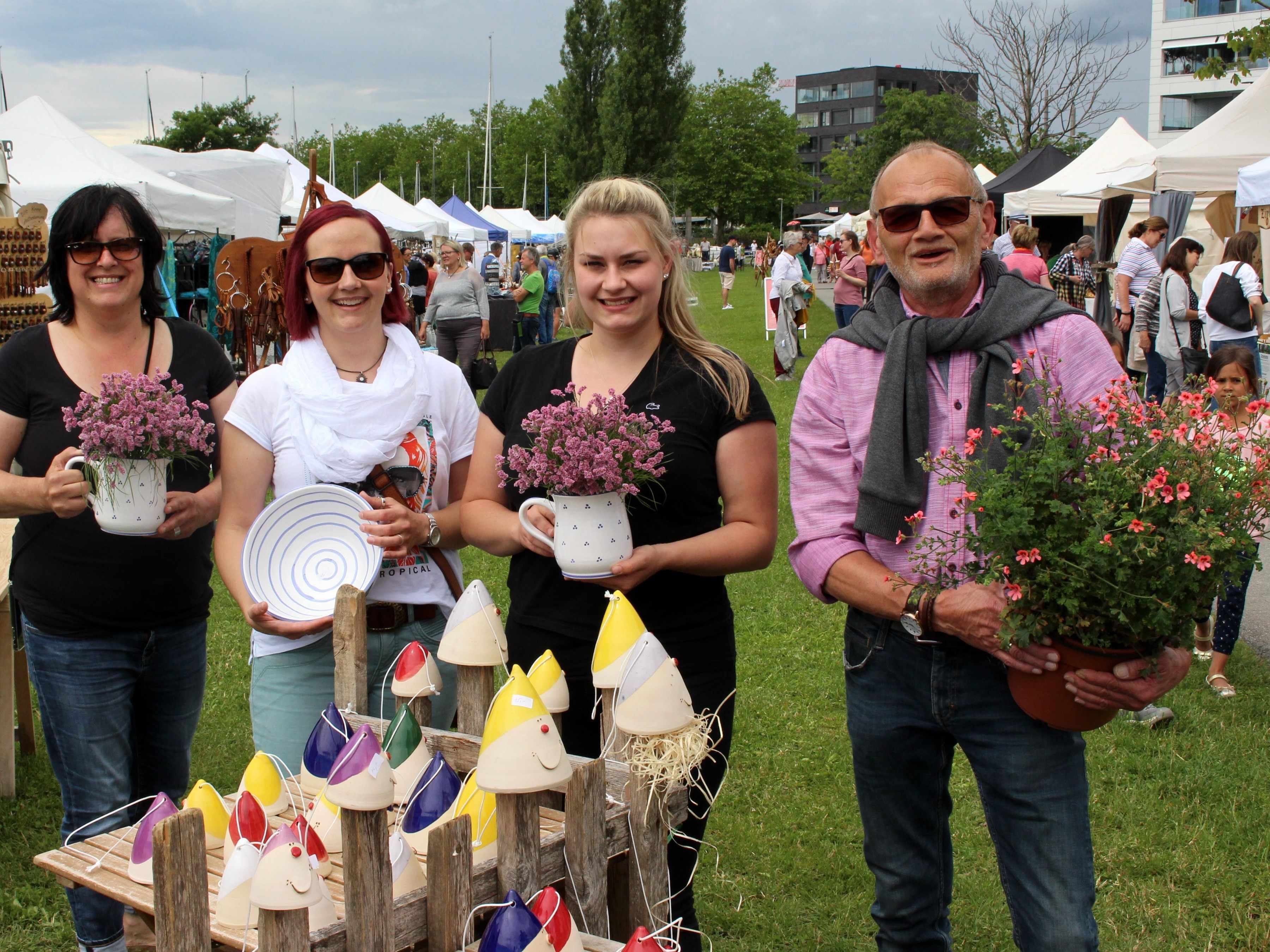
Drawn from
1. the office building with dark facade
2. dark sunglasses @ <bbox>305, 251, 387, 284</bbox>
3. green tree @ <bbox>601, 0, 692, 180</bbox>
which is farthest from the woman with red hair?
the office building with dark facade

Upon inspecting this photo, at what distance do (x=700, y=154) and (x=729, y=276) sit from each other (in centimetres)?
5258

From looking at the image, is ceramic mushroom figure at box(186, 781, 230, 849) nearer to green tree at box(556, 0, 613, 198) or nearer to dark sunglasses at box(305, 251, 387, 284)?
dark sunglasses at box(305, 251, 387, 284)

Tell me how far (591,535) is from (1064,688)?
94 cm

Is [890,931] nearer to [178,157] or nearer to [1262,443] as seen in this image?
[1262,443]

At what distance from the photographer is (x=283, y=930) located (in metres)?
1.60

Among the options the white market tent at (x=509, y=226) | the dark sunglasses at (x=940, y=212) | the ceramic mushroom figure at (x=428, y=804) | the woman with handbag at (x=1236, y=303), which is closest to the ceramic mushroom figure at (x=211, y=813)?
the ceramic mushroom figure at (x=428, y=804)

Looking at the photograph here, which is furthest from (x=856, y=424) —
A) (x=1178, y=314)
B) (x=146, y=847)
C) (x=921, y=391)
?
(x=1178, y=314)

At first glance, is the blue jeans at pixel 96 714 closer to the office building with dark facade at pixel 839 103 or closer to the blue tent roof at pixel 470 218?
the blue tent roof at pixel 470 218

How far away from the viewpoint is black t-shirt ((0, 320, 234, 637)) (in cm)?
274

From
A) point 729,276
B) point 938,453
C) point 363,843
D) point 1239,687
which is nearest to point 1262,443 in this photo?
point 938,453

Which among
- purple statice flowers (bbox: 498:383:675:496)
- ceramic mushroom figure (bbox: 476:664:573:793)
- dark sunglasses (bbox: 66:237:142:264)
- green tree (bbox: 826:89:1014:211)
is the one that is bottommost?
ceramic mushroom figure (bbox: 476:664:573:793)

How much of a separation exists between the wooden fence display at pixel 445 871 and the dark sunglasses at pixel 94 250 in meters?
1.45

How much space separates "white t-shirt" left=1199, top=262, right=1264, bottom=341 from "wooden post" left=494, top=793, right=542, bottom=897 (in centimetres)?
902

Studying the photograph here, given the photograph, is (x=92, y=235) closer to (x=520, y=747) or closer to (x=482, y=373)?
(x=520, y=747)
